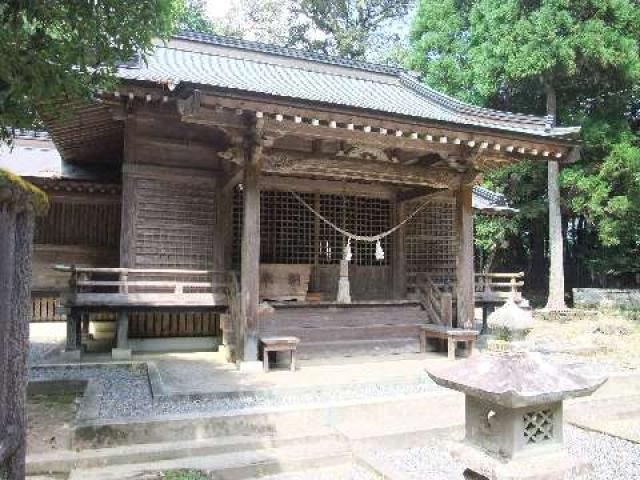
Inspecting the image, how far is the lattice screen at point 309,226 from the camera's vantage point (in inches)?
449

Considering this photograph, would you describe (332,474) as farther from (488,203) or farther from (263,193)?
(488,203)

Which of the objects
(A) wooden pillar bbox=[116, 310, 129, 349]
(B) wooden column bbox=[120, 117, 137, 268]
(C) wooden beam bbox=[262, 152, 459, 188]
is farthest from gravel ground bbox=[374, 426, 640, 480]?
(B) wooden column bbox=[120, 117, 137, 268]

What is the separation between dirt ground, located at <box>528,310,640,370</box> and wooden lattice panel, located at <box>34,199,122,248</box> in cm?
898

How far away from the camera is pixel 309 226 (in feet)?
38.0

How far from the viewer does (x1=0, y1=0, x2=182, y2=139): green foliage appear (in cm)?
366

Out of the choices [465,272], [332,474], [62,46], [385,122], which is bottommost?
[332,474]

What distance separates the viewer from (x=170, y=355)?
366 inches

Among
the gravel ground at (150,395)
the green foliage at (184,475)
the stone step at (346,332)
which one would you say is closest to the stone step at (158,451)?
the green foliage at (184,475)

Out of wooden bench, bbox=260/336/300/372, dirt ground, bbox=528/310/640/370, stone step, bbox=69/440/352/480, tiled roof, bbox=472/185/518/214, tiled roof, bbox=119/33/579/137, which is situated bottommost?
stone step, bbox=69/440/352/480

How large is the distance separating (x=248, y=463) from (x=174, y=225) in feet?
18.6

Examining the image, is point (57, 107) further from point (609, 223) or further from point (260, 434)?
point (609, 223)

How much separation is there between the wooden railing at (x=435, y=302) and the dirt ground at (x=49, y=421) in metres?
6.36

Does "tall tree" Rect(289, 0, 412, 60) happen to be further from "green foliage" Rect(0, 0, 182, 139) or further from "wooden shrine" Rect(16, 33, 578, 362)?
"green foliage" Rect(0, 0, 182, 139)

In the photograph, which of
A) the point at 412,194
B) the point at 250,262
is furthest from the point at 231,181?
the point at 412,194
